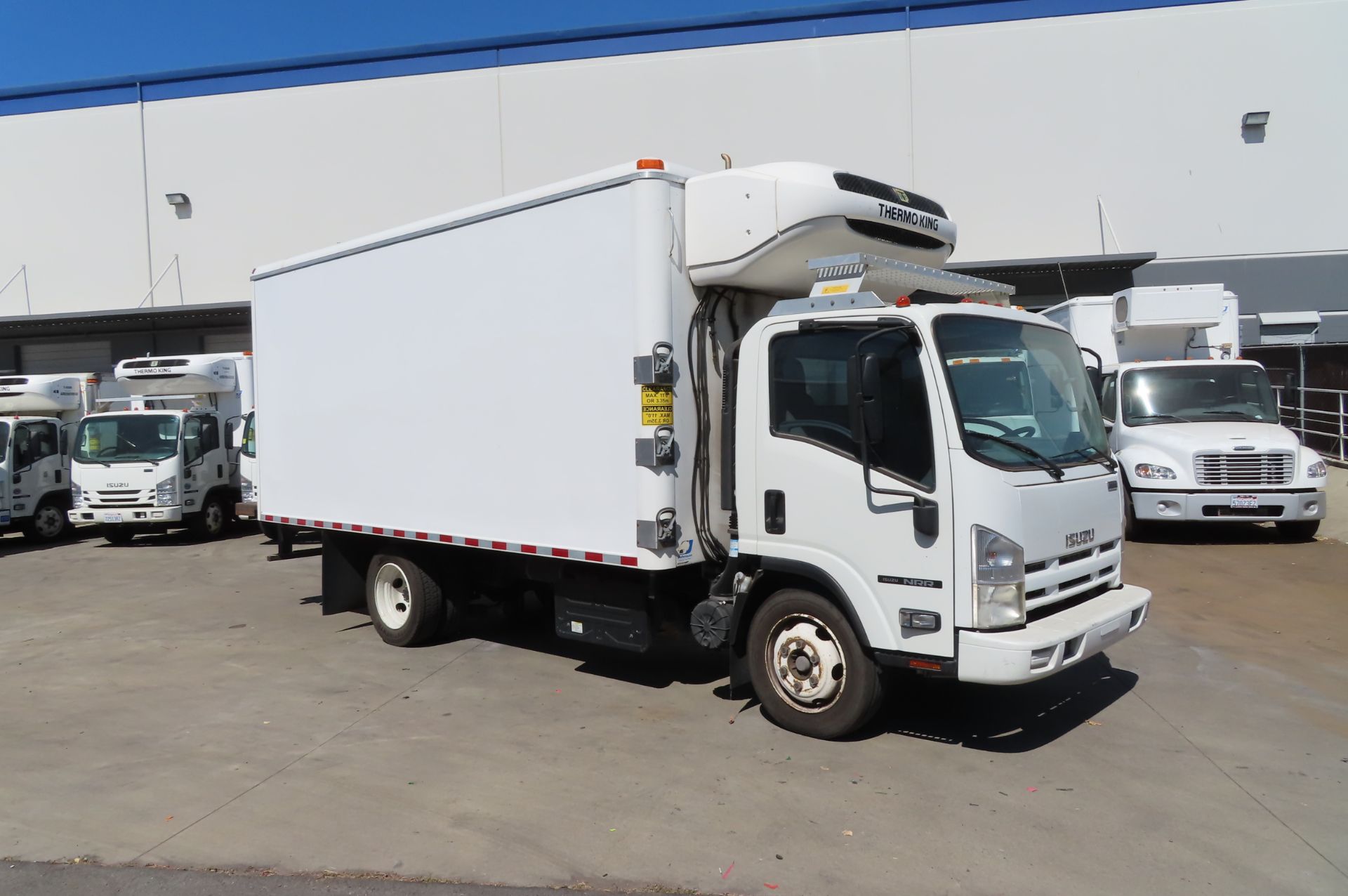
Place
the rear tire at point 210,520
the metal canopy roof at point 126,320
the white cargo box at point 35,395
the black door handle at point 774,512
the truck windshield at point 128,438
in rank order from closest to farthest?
1. the black door handle at point 774,512
2. the truck windshield at point 128,438
3. the rear tire at point 210,520
4. the white cargo box at point 35,395
5. the metal canopy roof at point 126,320

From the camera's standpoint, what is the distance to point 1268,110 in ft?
60.7

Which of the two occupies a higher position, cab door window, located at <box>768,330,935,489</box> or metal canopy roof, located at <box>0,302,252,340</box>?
metal canopy roof, located at <box>0,302,252,340</box>

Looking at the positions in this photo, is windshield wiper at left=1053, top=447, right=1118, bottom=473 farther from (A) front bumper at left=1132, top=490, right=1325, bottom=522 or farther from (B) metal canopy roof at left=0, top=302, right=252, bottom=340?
(B) metal canopy roof at left=0, top=302, right=252, bottom=340

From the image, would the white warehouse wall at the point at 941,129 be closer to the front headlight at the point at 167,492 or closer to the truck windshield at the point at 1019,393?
the front headlight at the point at 167,492

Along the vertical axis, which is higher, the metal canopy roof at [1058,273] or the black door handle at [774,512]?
the metal canopy roof at [1058,273]

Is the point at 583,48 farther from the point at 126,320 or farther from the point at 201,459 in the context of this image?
the point at 126,320

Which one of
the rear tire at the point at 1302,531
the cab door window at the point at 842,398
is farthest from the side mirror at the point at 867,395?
the rear tire at the point at 1302,531

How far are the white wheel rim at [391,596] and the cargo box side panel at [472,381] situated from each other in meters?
0.56

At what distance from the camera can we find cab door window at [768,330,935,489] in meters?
4.88

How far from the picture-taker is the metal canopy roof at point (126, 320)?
21.8 m

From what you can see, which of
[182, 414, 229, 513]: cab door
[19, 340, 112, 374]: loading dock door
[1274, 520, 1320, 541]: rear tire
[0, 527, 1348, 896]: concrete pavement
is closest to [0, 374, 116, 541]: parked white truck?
[182, 414, 229, 513]: cab door

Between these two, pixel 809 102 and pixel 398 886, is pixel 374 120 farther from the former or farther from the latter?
pixel 398 886

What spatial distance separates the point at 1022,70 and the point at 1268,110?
4842 millimetres

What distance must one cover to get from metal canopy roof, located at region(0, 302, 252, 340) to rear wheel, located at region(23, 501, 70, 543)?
250 inches
